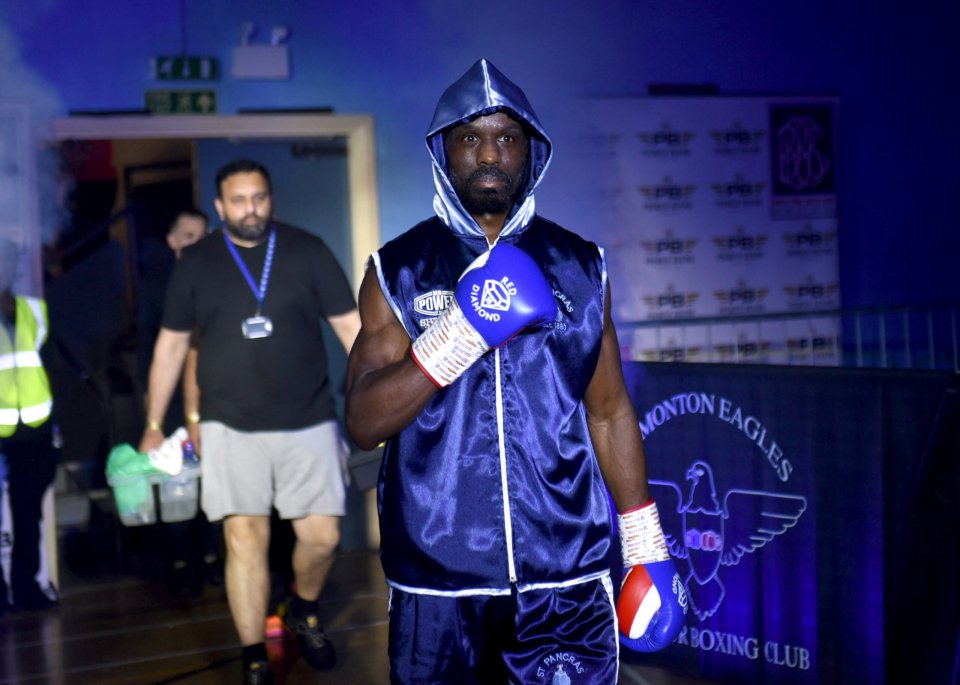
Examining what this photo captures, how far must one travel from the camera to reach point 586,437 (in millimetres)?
2574

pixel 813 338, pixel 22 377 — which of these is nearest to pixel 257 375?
pixel 22 377

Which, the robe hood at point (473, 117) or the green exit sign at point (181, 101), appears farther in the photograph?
the green exit sign at point (181, 101)

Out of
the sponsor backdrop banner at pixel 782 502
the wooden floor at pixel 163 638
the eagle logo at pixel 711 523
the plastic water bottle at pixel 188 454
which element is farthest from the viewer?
the plastic water bottle at pixel 188 454

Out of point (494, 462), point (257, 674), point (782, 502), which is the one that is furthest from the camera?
point (257, 674)

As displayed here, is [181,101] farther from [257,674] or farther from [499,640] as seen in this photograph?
[499,640]

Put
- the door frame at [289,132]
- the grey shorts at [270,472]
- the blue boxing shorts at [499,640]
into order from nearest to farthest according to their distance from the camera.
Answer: the blue boxing shorts at [499,640]
the grey shorts at [270,472]
the door frame at [289,132]

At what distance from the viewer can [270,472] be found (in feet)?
15.2

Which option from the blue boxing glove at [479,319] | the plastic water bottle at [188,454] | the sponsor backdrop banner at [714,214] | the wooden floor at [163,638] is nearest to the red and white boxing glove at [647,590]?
the blue boxing glove at [479,319]

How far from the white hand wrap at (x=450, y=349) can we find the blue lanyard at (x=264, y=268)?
8.02 ft

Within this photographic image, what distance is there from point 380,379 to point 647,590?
75 cm

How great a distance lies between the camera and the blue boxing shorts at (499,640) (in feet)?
8.05

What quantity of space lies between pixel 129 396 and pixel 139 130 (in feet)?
5.52

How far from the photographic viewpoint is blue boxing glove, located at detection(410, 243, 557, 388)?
7.45 ft

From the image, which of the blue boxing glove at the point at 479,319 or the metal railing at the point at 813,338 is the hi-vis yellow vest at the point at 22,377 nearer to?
the metal railing at the point at 813,338
